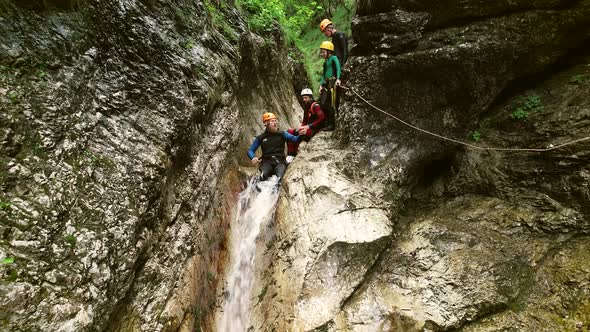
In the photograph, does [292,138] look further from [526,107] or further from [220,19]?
[526,107]

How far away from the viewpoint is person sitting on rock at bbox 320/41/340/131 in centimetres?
879

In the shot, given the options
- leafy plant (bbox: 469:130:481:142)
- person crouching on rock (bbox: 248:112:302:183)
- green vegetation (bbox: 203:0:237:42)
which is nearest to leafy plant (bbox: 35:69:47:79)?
green vegetation (bbox: 203:0:237:42)

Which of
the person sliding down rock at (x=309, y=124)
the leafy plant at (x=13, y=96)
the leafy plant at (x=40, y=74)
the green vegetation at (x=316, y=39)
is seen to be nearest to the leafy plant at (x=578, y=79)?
the person sliding down rock at (x=309, y=124)

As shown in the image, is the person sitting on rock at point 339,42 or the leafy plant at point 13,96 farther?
the person sitting on rock at point 339,42

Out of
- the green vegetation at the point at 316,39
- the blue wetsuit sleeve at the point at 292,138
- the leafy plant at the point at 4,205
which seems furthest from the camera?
the green vegetation at the point at 316,39

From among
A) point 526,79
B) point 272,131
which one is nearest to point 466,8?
point 526,79

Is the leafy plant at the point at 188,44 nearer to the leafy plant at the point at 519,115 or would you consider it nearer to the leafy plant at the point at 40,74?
the leafy plant at the point at 40,74

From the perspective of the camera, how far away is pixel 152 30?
6.02 meters

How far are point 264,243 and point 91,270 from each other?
10.8 feet

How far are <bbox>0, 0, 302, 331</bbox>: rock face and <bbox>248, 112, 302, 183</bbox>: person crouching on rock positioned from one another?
1.74 metres

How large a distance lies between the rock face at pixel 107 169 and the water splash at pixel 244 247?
1.14 ft

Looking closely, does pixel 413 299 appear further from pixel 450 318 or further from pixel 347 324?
pixel 347 324

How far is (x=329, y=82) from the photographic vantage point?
9086 millimetres

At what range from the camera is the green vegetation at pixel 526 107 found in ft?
20.3
